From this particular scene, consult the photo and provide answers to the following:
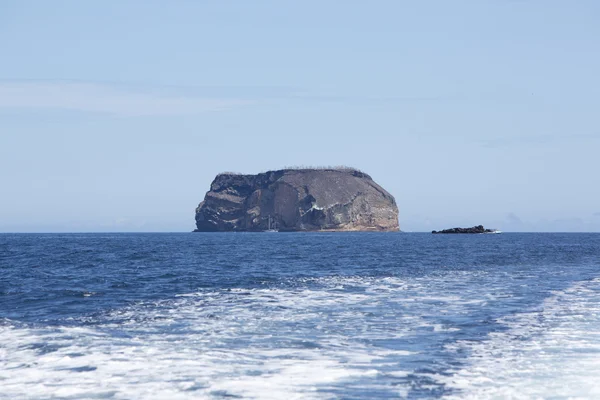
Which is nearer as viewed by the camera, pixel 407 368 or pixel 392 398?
pixel 392 398

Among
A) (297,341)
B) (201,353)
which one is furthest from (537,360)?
(201,353)

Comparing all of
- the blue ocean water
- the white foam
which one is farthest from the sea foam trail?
the white foam

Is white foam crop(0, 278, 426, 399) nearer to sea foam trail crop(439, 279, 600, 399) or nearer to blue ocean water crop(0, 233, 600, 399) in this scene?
blue ocean water crop(0, 233, 600, 399)

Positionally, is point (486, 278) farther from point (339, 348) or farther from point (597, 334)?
point (339, 348)

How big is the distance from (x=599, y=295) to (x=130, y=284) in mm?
24577

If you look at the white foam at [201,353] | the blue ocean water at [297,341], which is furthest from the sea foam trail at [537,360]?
the white foam at [201,353]

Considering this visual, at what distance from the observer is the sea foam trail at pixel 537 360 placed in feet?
42.3

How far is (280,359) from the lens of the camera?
52.2 feet

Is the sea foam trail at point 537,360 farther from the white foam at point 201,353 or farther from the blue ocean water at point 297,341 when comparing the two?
the white foam at point 201,353

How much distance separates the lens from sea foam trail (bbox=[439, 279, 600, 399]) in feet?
42.3

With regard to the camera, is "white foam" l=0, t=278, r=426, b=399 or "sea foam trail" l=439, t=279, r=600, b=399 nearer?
"sea foam trail" l=439, t=279, r=600, b=399

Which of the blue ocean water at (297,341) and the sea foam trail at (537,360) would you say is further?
the blue ocean water at (297,341)

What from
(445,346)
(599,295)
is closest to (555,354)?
(445,346)

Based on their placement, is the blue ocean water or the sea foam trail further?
the blue ocean water
